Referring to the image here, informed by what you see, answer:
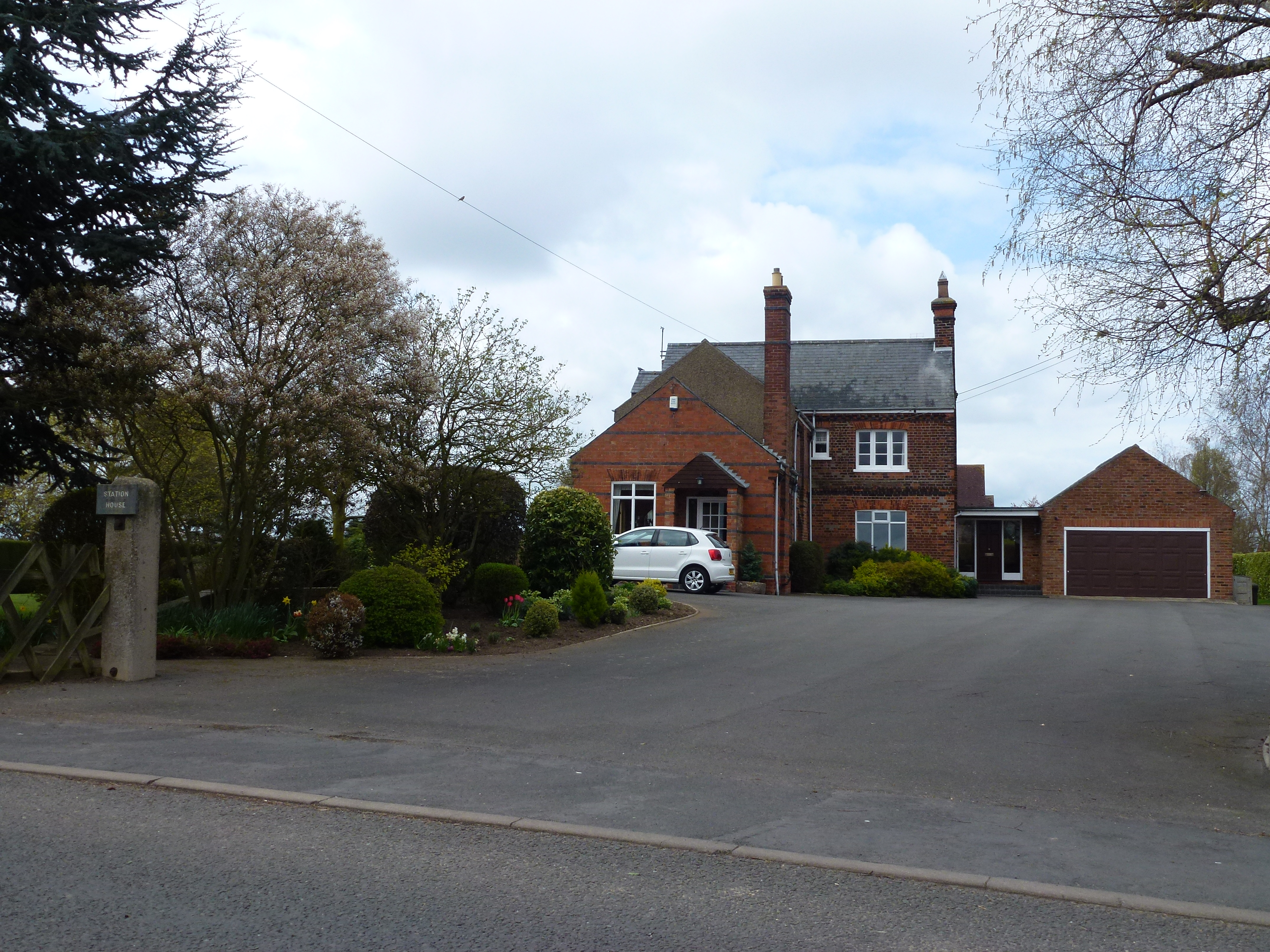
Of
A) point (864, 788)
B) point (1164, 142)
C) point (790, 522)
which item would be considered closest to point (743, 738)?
point (864, 788)

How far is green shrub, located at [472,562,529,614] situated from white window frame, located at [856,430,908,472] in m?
22.5

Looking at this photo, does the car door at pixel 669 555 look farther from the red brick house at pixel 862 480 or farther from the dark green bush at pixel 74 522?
the dark green bush at pixel 74 522

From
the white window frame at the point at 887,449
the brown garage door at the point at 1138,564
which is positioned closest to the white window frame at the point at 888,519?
the white window frame at the point at 887,449

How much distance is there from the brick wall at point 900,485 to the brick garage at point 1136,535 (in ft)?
11.0

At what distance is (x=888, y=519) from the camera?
36.4 metres

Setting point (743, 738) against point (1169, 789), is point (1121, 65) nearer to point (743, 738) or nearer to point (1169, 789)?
point (1169, 789)

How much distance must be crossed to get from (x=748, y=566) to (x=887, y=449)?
978cm

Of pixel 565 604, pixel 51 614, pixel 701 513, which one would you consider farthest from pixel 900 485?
pixel 51 614

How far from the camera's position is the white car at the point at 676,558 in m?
25.5

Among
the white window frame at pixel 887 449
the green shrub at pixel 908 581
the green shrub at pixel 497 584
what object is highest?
the white window frame at pixel 887 449

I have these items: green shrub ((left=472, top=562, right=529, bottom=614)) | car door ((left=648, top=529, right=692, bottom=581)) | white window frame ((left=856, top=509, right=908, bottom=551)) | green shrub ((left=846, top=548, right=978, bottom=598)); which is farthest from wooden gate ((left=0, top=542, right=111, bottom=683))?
white window frame ((left=856, top=509, right=908, bottom=551))

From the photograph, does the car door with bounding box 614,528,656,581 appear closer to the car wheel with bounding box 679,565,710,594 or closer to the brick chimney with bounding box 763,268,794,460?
the car wheel with bounding box 679,565,710,594

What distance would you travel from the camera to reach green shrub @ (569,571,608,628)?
53.9ft

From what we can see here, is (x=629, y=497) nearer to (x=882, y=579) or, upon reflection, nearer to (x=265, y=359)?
(x=882, y=579)
